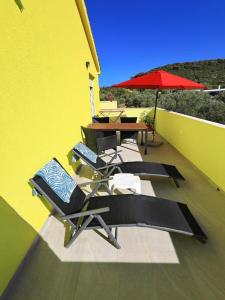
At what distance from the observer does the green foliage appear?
8.97 meters

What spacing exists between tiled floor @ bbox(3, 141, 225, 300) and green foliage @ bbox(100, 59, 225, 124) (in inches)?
282

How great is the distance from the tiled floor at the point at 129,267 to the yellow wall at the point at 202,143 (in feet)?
3.87

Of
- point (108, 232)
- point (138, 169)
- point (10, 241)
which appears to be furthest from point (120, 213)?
point (138, 169)

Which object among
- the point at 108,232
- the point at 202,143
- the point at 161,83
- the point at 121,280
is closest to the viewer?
the point at 121,280

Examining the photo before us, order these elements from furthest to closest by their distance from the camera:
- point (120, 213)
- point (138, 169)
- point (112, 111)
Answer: point (112, 111)
point (138, 169)
point (120, 213)

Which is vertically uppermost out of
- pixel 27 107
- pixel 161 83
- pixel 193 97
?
pixel 161 83

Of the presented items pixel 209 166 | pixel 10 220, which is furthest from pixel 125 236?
pixel 209 166

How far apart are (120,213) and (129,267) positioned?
61 cm

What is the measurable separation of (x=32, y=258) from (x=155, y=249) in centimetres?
157

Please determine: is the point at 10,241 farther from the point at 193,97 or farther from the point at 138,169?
the point at 193,97

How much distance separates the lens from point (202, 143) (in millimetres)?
4422

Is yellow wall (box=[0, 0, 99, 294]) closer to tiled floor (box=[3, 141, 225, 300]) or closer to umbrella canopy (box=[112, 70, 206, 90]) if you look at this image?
tiled floor (box=[3, 141, 225, 300])

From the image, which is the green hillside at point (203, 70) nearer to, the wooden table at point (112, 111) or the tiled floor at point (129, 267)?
the wooden table at point (112, 111)

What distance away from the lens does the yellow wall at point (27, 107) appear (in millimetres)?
2014
